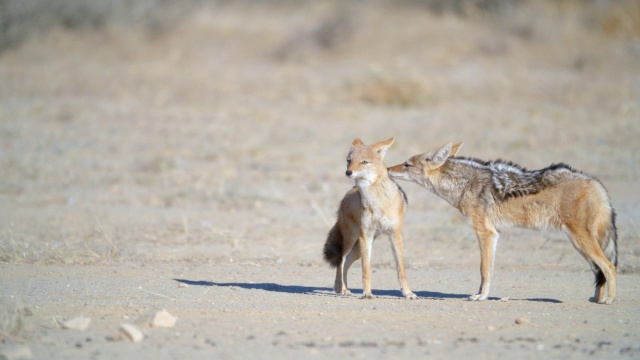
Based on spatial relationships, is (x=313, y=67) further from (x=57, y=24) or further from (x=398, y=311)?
(x=398, y=311)

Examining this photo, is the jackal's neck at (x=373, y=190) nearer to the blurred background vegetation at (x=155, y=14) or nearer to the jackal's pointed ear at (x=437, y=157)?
the jackal's pointed ear at (x=437, y=157)

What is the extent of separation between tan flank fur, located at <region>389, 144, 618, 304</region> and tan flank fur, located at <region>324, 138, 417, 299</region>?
22.8 inches

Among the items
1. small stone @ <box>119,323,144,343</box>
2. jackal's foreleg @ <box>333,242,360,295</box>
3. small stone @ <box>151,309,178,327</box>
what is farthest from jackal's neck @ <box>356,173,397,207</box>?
small stone @ <box>119,323,144,343</box>

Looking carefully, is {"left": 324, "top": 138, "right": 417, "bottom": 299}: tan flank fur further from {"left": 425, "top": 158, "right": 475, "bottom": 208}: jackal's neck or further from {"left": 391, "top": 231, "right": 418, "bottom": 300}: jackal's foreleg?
{"left": 425, "top": 158, "right": 475, "bottom": 208}: jackal's neck

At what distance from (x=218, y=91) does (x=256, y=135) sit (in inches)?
170

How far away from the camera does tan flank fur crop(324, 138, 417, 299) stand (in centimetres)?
796

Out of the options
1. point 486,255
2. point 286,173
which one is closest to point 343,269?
point 486,255

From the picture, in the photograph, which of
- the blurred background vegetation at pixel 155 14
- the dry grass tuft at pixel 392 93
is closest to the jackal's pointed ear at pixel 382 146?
the dry grass tuft at pixel 392 93

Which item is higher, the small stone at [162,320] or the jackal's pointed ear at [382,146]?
the jackal's pointed ear at [382,146]

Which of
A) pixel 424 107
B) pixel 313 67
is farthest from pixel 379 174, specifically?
pixel 313 67

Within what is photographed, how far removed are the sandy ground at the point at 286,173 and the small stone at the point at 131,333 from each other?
0.05 metres

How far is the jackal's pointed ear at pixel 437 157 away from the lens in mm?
8664

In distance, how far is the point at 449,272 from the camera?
945cm

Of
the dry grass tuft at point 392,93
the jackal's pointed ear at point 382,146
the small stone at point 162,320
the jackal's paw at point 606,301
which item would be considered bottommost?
the small stone at point 162,320
